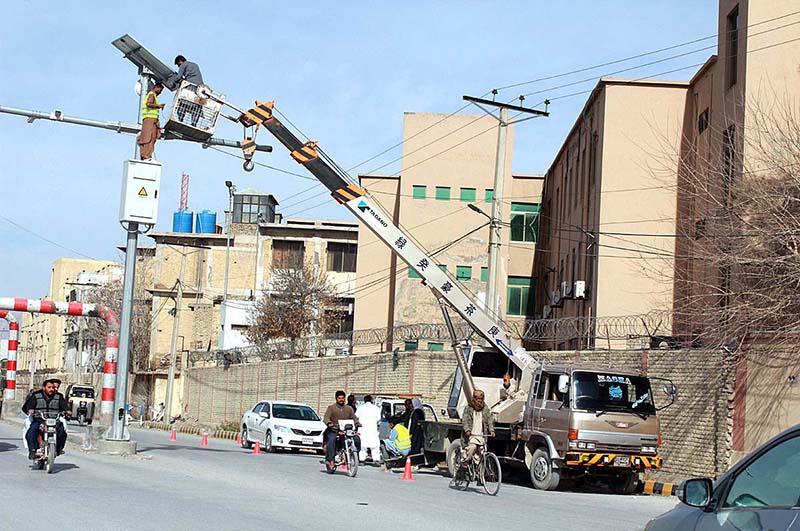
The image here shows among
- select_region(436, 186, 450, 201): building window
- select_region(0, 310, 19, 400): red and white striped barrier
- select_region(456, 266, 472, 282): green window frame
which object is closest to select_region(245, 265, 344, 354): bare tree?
select_region(456, 266, 472, 282): green window frame

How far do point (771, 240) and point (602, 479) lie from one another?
657 cm

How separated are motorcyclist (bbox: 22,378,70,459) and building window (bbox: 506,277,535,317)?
3871 cm

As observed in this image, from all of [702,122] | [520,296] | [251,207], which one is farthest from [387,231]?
[251,207]

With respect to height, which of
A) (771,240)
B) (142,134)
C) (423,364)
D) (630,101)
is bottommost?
(423,364)

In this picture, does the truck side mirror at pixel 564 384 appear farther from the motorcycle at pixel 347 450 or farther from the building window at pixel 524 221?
the building window at pixel 524 221

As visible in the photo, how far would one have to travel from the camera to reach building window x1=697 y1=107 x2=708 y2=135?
3203cm

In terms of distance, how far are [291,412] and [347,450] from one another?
1239 cm

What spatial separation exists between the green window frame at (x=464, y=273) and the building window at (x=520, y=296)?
7.08 feet

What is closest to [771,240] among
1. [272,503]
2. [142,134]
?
[272,503]

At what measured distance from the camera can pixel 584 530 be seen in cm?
1352

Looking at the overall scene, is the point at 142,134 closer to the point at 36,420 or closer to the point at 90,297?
the point at 36,420

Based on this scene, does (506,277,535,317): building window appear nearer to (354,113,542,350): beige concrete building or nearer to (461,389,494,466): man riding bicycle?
(354,113,542,350): beige concrete building

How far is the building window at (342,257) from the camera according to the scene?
7688cm

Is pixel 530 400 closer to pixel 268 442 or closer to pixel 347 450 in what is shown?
pixel 347 450
